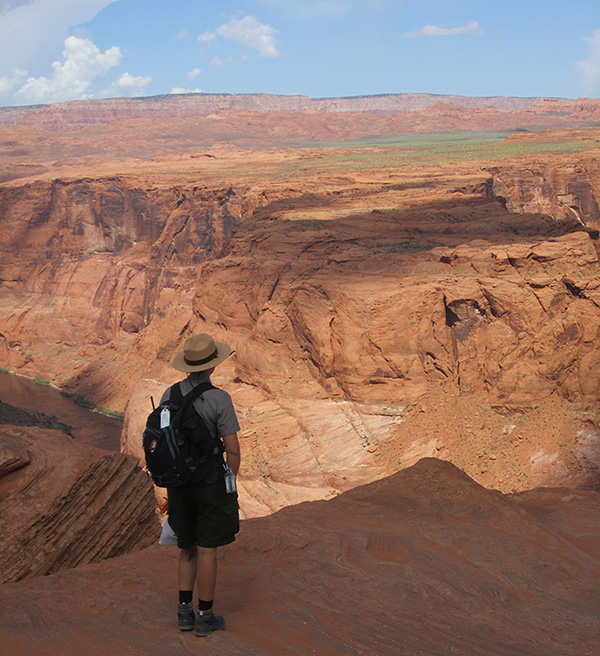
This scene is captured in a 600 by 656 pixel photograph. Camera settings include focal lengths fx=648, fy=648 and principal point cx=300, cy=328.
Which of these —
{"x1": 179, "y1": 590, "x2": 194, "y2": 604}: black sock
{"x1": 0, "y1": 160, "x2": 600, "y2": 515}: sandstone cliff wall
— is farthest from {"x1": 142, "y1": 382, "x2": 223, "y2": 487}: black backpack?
{"x1": 0, "y1": 160, "x2": 600, "y2": 515}: sandstone cliff wall

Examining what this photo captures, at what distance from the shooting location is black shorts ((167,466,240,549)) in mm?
4914

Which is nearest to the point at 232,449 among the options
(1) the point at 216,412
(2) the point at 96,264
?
(1) the point at 216,412

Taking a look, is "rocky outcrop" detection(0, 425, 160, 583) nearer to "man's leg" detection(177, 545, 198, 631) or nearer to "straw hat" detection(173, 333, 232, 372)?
"man's leg" detection(177, 545, 198, 631)

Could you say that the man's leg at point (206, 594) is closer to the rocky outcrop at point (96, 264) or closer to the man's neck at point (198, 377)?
the man's neck at point (198, 377)

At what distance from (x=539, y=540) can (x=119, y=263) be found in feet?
163

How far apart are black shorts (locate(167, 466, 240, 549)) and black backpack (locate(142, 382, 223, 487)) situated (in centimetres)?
Answer: 15

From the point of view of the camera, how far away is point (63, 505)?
810 cm

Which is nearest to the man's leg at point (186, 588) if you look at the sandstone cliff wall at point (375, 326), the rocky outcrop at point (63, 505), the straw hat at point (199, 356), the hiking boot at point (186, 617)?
the hiking boot at point (186, 617)

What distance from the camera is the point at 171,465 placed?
4699 mm

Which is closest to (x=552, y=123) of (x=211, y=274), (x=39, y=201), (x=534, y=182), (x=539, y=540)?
(x=534, y=182)

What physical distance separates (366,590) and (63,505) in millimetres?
4069

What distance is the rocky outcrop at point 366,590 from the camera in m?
5.01

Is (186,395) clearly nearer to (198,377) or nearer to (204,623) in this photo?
(198,377)

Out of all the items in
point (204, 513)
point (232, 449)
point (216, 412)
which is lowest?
point (204, 513)
